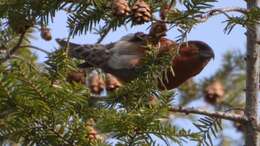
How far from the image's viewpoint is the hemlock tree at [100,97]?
1615mm

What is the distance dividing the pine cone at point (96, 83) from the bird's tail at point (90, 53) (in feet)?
0.31

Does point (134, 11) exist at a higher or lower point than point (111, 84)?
higher

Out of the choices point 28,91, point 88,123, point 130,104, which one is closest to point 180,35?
point 130,104

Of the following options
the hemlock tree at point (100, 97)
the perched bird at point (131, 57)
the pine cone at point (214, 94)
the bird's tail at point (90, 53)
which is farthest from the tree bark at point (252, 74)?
the bird's tail at point (90, 53)

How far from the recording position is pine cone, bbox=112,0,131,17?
171 cm

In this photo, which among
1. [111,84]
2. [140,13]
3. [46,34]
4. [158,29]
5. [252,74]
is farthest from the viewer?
[46,34]

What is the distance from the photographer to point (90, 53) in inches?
107

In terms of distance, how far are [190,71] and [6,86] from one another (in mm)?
1271

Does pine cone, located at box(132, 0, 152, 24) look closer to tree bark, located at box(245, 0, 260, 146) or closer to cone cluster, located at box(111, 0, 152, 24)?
cone cluster, located at box(111, 0, 152, 24)

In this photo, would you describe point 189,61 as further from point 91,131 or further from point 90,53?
point 91,131

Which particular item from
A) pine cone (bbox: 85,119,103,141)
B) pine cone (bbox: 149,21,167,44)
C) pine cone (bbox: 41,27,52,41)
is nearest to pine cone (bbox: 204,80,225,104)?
pine cone (bbox: 41,27,52,41)

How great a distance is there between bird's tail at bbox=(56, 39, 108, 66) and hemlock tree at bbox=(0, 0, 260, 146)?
361 mm

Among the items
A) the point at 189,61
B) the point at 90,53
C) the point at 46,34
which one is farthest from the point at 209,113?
the point at 46,34

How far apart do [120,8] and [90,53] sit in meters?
1.03
